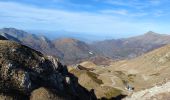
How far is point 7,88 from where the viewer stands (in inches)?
2603

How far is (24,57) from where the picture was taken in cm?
7581

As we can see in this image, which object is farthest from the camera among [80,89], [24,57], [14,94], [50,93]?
[80,89]

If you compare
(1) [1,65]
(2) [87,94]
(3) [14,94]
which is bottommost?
(2) [87,94]

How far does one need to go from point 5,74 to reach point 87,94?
30.5 metres

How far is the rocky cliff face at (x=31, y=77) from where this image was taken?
222 ft

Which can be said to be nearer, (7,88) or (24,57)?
(7,88)

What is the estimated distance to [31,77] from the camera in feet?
240

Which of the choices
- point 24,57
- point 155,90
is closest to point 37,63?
point 24,57

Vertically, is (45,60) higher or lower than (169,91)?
higher

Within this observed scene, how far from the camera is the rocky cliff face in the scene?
67812mm

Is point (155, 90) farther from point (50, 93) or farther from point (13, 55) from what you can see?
point (13, 55)

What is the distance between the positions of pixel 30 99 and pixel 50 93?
183 inches

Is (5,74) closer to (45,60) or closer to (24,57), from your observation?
(24,57)

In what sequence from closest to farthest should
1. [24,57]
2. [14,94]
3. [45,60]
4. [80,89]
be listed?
[14,94], [24,57], [45,60], [80,89]
